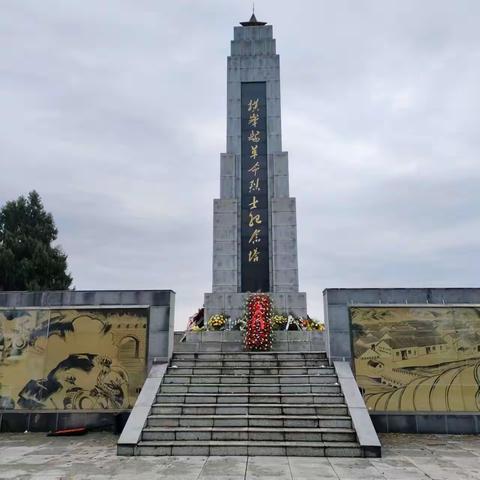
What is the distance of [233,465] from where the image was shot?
7.30 meters

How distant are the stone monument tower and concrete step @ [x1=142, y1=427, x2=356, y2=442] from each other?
349 inches

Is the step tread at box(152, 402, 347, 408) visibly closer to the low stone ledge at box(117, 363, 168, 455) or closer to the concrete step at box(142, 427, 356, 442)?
the low stone ledge at box(117, 363, 168, 455)

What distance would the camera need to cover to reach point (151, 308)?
11.6 m

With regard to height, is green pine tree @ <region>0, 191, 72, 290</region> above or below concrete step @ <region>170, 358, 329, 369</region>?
above

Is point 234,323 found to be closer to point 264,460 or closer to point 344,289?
point 344,289

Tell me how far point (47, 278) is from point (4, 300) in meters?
14.9

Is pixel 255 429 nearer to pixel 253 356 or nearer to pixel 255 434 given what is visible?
pixel 255 434

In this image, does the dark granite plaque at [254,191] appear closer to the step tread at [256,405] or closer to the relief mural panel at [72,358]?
the relief mural panel at [72,358]

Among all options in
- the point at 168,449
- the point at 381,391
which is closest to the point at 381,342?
the point at 381,391

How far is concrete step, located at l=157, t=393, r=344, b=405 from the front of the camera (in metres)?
9.66

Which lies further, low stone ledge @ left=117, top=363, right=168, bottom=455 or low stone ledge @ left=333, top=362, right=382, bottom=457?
low stone ledge @ left=117, top=363, right=168, bottom=455

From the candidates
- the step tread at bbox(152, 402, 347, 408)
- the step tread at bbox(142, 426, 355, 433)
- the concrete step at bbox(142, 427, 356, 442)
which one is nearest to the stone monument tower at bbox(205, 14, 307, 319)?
the step tread at bbox(152, 402, 347, 408)

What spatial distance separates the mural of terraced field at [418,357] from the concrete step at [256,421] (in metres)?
2.19

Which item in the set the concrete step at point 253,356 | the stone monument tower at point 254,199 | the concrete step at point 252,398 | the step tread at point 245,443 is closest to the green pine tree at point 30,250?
the stone monument tower at point 254,199
